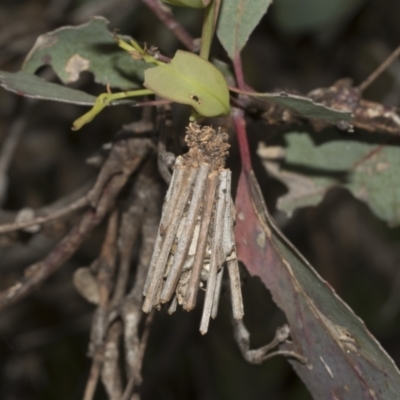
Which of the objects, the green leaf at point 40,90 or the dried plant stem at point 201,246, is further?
the green leaf at point 40,90

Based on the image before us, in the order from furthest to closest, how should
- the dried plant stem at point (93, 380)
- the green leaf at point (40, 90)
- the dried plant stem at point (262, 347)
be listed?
the dried plant stem at point (93, 380)
the dried plant stem at point (262, 347)
the green leaf at point (40, 90)

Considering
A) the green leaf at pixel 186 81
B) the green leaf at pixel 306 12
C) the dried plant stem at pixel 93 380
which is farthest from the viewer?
the green leaf at pixel 306 12

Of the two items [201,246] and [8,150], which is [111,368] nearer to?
[201,246]

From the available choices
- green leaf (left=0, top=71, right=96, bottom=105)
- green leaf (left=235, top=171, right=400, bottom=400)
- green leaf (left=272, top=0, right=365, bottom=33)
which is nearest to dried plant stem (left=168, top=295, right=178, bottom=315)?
green leaf (left=235, top=171, right=400, bottom=400)

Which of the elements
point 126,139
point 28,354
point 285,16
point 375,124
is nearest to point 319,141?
point 375,124

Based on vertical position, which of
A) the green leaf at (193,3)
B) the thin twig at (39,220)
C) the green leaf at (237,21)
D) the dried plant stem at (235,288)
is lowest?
the dried plant stem at (235,288)

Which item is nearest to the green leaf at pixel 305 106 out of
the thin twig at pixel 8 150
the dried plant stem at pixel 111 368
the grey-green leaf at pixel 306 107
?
the grey-green leaf at pixel 306 107

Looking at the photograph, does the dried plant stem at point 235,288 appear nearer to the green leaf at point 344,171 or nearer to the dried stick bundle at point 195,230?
the dried stick bundle at point 195,230

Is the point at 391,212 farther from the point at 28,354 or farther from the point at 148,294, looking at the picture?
the point at 28,354

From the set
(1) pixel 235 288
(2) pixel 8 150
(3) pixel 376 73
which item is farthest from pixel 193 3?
(2) pixel 8 150
